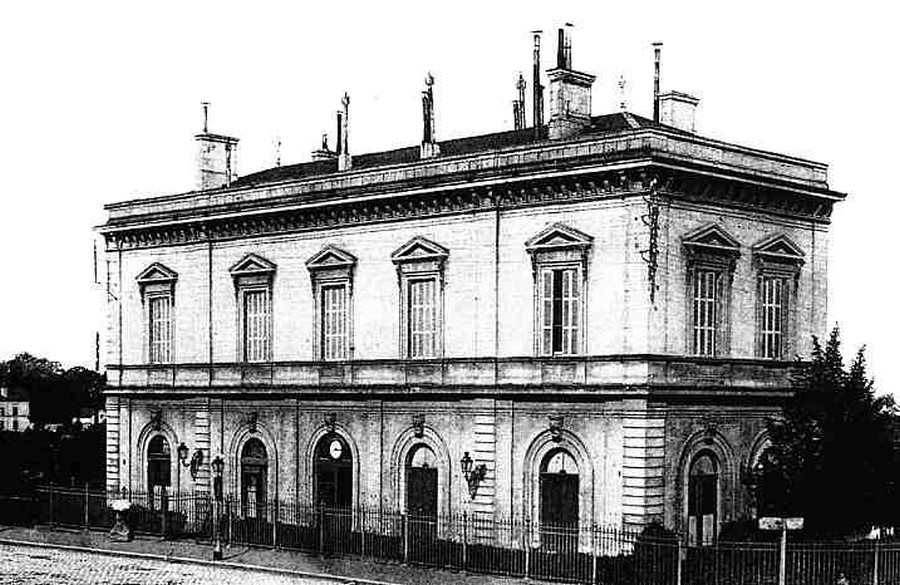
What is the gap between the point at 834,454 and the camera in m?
32.2

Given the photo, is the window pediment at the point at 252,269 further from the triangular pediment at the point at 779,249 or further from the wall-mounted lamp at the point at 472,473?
the triangular pediment at the point at 779,249

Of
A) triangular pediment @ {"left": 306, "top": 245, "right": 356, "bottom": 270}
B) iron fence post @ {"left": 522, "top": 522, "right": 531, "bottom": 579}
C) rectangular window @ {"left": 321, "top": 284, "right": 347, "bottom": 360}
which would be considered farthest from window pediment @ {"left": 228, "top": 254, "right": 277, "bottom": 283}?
iron fence post @ {"left": 522, "top": 522, "right": 531, "bottom": 579}

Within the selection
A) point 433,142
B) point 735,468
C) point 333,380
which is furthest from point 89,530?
point 735,468

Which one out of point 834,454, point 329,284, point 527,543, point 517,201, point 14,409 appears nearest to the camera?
Answer: point 834,454

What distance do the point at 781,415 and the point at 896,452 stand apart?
3198 mm

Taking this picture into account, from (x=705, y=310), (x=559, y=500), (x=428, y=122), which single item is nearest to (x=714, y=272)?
(x=705, y=310)

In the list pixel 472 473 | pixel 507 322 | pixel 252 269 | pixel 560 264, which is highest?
pixel 560 264

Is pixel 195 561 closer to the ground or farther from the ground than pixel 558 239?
closer to the ground

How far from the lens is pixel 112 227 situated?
45.3 m

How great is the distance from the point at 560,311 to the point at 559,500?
14.4ft

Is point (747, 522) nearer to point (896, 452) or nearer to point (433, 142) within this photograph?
point (896, 452)

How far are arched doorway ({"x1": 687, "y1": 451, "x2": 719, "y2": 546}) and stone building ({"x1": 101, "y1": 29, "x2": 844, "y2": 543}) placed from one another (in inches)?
2.3

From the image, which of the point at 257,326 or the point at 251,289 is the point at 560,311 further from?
the point at 251,289

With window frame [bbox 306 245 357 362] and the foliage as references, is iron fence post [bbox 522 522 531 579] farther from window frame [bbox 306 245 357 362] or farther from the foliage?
the foliage
